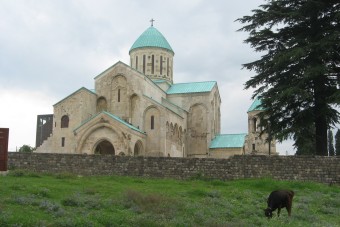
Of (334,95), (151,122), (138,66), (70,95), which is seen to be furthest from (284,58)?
(138,66)

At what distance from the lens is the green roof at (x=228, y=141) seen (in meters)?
41.2

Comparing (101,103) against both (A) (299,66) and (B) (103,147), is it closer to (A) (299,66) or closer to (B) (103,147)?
(B) (103,147)

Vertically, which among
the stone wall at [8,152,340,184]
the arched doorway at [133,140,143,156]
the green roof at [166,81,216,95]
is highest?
the green roof at [166,81,216,95]

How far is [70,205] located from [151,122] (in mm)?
24891

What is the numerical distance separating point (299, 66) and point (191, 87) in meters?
23.2

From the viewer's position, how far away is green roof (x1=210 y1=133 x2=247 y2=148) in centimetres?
4122

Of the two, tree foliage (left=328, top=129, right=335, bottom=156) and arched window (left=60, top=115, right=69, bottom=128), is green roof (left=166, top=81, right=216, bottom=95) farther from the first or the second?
tree foliage (left=328, top=129, right=335, bottom=156)

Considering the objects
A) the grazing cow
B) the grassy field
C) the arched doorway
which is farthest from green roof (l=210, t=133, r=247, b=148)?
the grazing cow

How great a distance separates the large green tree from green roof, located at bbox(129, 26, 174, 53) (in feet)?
71.3

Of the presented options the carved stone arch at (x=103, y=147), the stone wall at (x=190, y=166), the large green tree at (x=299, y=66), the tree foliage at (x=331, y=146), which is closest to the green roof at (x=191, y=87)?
the carved stone arch at (x=103, y=147)

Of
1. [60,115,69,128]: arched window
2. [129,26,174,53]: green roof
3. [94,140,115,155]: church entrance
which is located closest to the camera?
[94,140,115,155]: church entrance

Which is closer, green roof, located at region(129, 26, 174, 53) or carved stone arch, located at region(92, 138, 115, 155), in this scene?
carved stone arch, located at region(92, 138, 115, 155)

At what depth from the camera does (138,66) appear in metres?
43.8

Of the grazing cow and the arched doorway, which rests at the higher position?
the arched doorway
